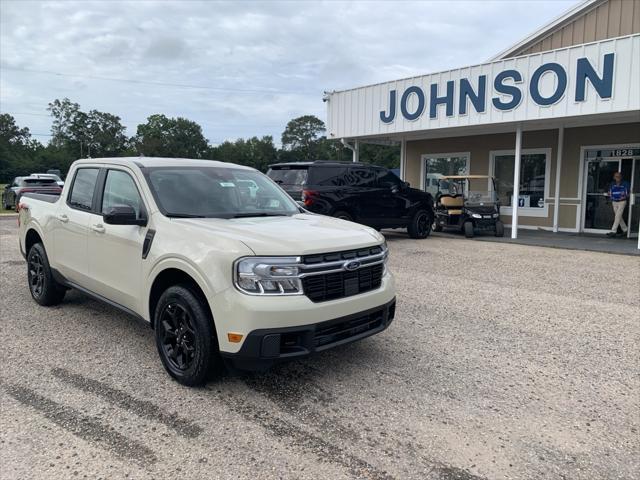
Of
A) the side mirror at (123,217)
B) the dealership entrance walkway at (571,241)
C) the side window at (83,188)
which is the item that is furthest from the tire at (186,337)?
the dealership entrance walkway at (571,241)

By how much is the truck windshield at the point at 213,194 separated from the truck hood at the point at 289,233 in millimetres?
227

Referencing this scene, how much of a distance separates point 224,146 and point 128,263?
308ft

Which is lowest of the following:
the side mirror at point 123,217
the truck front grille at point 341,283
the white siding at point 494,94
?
the truck front grille at point 341,283

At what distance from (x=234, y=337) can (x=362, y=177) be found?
9419 mm

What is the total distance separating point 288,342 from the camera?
11.7 feet

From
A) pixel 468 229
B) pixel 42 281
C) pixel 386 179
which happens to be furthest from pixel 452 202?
pixel 42 281

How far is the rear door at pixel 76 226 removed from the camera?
5.14m

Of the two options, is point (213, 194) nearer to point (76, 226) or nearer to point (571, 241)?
point (76, 226)

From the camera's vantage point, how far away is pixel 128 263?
4.43m

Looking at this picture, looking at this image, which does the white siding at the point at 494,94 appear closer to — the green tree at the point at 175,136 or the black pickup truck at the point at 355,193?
the black pickup truck at the point at 355,193

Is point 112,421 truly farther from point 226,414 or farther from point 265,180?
point 265,180

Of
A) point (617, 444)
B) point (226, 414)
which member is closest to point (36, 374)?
point (226, 414)

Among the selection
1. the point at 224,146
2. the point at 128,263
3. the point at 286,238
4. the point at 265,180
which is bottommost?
the point at 128,263

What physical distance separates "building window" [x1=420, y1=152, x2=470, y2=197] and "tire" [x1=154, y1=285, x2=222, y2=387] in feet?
51.5
